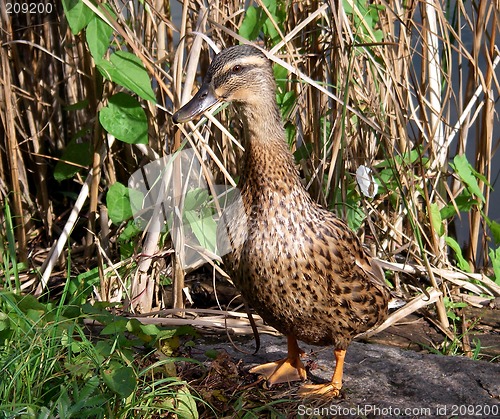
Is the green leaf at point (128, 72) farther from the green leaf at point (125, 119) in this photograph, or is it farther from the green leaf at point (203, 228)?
the green leaf at point (203, 228)

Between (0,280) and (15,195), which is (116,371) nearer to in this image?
(0,280)

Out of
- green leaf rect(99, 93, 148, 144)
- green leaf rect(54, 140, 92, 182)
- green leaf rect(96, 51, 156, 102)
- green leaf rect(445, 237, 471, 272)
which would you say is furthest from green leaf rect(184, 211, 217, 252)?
green leaf rect(445, 237, 471, 272)

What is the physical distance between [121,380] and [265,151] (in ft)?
3.02

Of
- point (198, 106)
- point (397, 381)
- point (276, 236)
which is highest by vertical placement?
point (198, 106)

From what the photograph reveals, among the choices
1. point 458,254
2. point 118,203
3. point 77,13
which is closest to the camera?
point 77,13

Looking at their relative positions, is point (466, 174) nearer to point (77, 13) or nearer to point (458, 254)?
point (458, 254)

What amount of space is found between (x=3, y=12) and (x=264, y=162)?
1.77 metres

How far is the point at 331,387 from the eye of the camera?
9.80 ft

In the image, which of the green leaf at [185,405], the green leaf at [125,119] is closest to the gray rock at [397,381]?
the green leaf at [185,405]

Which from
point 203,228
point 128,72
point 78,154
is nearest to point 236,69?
point 128,72

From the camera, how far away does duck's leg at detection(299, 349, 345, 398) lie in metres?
2.97

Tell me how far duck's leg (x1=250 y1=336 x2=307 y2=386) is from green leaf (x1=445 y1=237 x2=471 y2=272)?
4.52 feet

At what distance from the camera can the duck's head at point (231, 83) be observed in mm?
2824

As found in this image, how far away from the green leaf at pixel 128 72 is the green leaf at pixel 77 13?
0.56 feet
